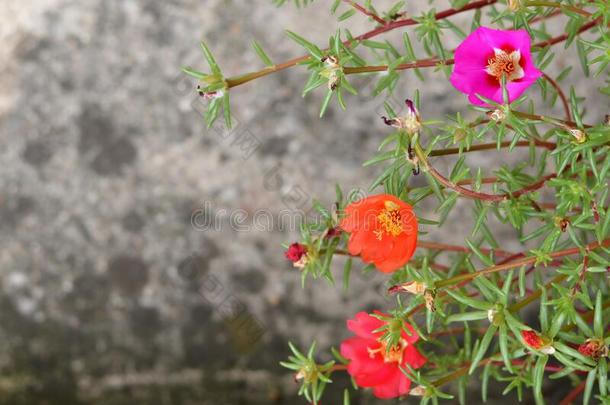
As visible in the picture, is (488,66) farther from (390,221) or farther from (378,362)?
(378,362)

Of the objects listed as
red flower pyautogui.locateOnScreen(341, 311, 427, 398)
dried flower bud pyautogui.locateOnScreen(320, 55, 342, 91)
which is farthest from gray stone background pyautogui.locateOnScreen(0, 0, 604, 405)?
dried flower bud pyautogui.locateOnScreen(320, 55, 342, 91)

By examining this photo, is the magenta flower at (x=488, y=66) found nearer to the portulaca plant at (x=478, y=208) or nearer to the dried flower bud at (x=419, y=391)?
the portulaca plant at (x=478, y=208)

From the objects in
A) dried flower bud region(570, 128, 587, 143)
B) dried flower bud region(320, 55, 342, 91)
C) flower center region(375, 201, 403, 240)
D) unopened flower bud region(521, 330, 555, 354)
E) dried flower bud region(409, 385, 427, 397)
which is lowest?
dried flower bud region(409, 385, 427, 397)

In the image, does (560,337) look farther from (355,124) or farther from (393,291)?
(355,124)

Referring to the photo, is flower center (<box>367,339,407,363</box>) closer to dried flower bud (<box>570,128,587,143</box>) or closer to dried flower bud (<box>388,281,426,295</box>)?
dried flower bud (<box>388,281,426,295</box>)

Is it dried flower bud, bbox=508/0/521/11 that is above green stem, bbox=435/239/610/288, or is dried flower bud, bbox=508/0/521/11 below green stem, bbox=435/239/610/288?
above
